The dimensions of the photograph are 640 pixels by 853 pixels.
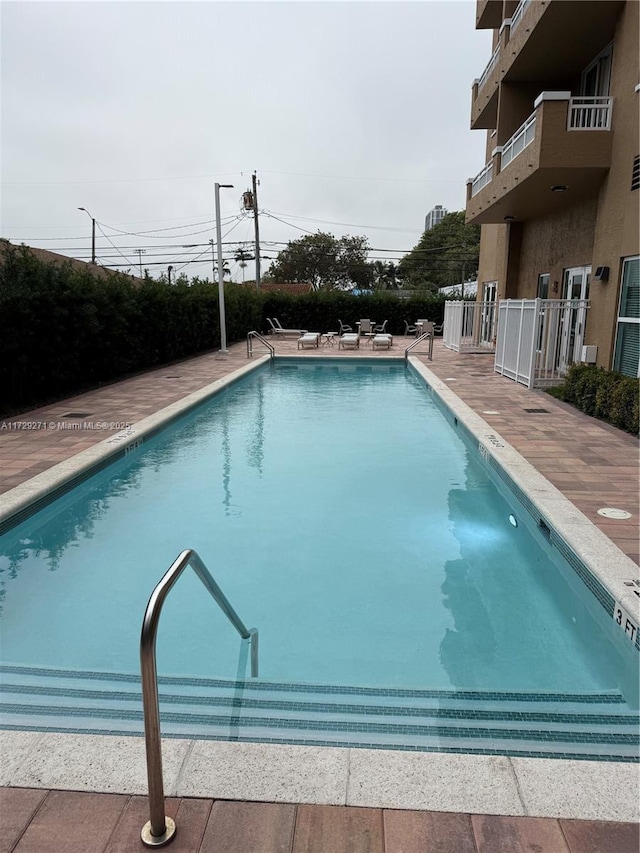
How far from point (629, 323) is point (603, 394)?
6.72 ft

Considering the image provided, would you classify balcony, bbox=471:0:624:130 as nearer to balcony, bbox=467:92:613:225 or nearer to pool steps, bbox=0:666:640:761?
balcony, bbox=467:92:613:225

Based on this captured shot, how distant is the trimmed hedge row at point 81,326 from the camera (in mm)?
9359

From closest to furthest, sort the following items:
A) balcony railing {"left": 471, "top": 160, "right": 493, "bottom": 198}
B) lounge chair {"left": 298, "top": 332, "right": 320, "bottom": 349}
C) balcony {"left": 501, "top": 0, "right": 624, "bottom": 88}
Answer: balcony {"left": 501, "top": 0, "right": 624, "bottom": 88}
balcony railing {"left": 471, "top": 160, "right": 493, "bottom": 198}
lounge chair {"left": 298, "top": 332, "right": 320, "bottom": 349}

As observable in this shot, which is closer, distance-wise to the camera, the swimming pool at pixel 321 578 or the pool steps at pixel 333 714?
the pool steps at pixel 333 714

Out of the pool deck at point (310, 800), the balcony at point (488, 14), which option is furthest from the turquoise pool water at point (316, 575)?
the balcony at point (488, 14)

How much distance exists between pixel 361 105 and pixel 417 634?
1977 centimetres

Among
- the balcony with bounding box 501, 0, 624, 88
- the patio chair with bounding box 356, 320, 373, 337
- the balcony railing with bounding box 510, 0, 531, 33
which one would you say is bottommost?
the patio chair with bounding box 356, 320, 373, 337

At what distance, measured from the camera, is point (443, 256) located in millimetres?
62625

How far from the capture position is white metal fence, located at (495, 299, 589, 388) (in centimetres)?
1148

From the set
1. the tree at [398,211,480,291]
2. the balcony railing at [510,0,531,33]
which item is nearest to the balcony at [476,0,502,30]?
the balcony railing at [510,0,531,33]

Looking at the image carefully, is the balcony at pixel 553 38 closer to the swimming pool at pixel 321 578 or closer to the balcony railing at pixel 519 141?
the balcony railing at pixel 519 141

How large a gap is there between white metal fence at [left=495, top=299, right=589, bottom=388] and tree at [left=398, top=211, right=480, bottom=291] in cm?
4901

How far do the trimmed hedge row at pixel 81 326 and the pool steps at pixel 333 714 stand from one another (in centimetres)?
756

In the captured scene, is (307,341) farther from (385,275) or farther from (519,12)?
(385,275)
